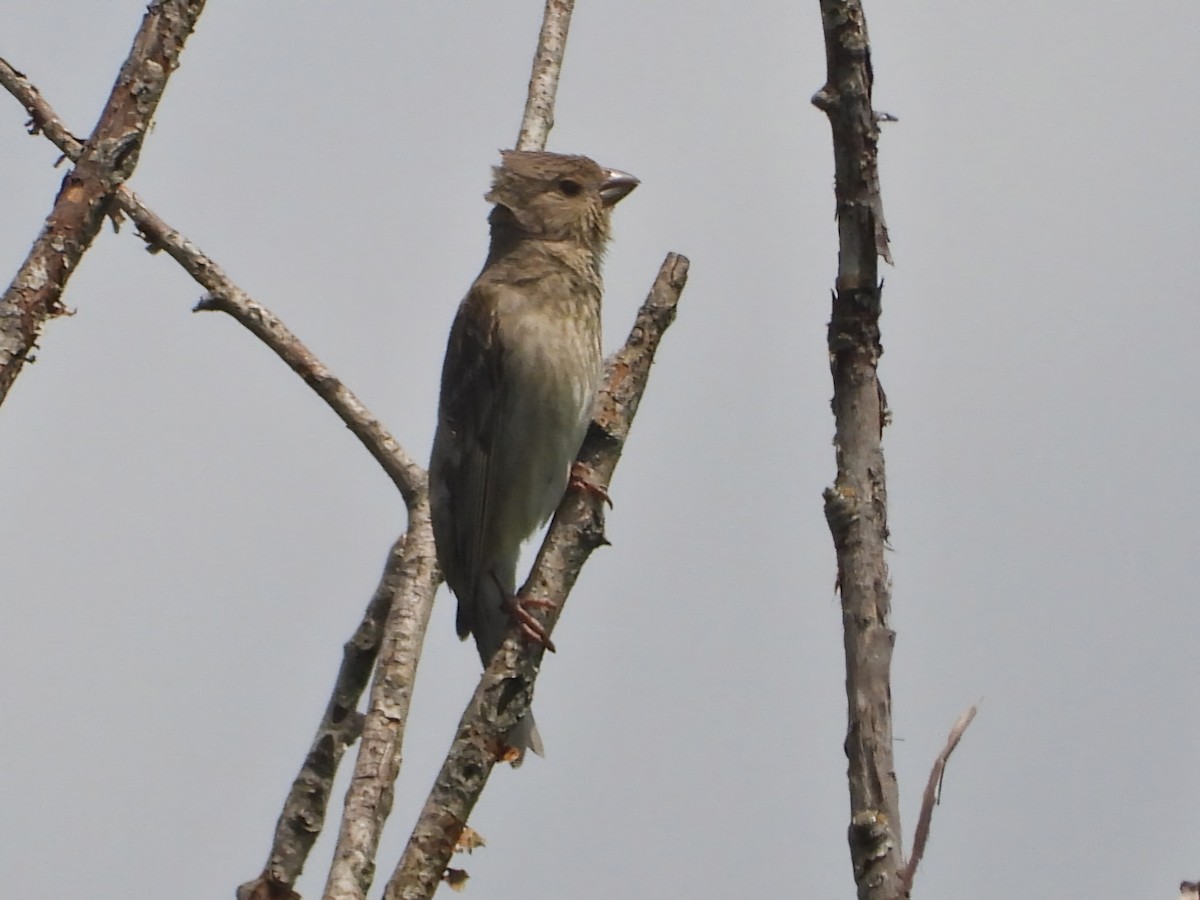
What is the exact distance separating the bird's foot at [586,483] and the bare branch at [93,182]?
4.78 ft

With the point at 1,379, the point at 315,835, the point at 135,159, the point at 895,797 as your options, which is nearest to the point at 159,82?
the point at 135,159

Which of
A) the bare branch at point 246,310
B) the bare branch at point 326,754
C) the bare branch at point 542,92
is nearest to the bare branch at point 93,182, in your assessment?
the bare branch at point 246,310

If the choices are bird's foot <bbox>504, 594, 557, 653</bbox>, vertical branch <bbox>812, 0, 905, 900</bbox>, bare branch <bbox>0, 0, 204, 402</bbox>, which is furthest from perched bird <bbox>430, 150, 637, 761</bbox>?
vertical branch <bbox>812, 0, 905, 900</bbox>

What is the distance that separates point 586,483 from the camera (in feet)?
15.0

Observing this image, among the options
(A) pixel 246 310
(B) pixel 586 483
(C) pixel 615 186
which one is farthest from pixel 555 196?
(B) pixel 586 483

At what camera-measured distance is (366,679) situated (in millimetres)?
5797

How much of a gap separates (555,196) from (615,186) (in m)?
0.27

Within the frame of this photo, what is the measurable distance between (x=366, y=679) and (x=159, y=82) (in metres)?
2.27

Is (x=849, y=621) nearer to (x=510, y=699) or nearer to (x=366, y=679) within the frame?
(x=510, y=699)

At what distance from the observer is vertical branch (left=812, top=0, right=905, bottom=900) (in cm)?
278

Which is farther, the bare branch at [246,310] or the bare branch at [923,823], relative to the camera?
the bare branch at [246,310]

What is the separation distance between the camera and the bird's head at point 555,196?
268 inches

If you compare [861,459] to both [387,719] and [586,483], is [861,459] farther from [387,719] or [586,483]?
[387,719]

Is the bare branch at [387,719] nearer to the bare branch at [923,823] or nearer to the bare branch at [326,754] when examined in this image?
the bare branch at [326,754]
